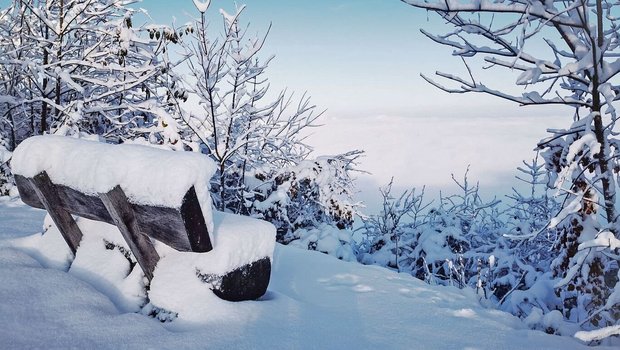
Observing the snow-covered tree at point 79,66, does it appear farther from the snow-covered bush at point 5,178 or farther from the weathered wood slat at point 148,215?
the weathered wood slat at point 148,215

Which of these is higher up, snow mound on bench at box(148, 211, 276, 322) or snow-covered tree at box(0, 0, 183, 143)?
snow-covered tree at box(0, 0, 183, 143)

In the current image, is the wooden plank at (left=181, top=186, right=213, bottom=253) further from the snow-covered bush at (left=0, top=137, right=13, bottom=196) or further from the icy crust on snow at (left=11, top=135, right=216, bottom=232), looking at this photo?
the snow-covered bush at (left=0, top=137, right=13, bottom=196)

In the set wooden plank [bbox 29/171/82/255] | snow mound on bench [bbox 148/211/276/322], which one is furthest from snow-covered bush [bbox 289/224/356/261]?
wooden plank [bbox 29/171/82/255]

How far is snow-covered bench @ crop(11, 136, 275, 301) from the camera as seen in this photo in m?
2.25

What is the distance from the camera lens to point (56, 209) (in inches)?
120

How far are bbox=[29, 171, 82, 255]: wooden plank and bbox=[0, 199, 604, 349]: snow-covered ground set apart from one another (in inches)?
11.4

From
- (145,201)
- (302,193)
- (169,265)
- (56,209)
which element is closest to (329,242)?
(302,193)

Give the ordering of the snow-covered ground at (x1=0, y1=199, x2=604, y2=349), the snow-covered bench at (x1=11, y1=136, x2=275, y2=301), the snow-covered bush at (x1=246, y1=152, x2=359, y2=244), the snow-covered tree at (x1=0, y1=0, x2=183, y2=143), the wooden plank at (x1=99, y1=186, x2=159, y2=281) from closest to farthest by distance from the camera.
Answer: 1. the snow-covered ground at (x1=0, y1=199, x2=604, y2=349)
2. the snow-covered bench at (x1=11, y1=136, x2=275, y2=301)
3. the wooden plank at (x1=99, y1=186, x2=159, y2=281)
4. the snow-covered tree at (x1=0, y1=0, x2=183, y2=143)
5. the snow-covered bush at (x1=246, y1=152, x2=359, y2=244)

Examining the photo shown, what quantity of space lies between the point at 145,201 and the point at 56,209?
4.07 ft

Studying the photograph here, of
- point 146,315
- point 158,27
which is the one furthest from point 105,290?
point 158,27

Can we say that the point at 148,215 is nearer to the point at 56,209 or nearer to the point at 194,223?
the point at 194,223

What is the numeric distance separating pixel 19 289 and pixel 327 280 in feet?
7.96

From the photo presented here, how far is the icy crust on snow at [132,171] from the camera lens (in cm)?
221

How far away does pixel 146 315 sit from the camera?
261 cm
